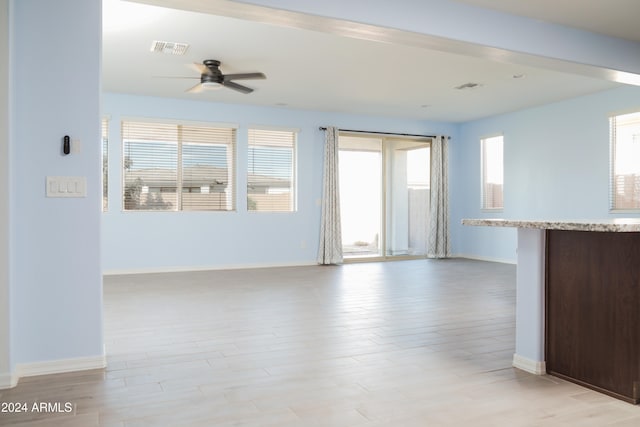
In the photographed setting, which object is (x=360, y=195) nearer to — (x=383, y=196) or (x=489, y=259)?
(x=383, y=196)

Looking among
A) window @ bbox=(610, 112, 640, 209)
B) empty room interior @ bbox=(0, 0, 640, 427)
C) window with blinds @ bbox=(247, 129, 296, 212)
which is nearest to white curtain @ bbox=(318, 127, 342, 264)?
empty room interior @ bbox=(0, 0, 640, 427)

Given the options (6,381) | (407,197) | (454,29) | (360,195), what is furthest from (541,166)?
(6,381)

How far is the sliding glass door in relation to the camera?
8.63m

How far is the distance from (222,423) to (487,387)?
4.56 ft

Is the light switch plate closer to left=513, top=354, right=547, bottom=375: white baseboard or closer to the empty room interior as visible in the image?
the empty room interior

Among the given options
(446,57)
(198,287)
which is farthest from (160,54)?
(446,57)

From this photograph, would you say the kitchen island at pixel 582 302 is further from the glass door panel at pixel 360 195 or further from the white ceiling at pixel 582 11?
the glass door panel at pixel 360 195

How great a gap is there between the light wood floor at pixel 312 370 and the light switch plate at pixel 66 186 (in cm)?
103

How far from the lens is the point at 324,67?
5578 mm

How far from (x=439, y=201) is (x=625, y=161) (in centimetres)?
330

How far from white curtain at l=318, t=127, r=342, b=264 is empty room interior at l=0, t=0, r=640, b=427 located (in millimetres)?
38

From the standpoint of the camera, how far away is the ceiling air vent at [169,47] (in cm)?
475

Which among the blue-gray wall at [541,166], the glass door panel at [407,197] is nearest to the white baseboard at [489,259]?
the blue-gray wall at [541,166]

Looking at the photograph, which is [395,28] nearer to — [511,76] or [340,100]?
[511,76]
